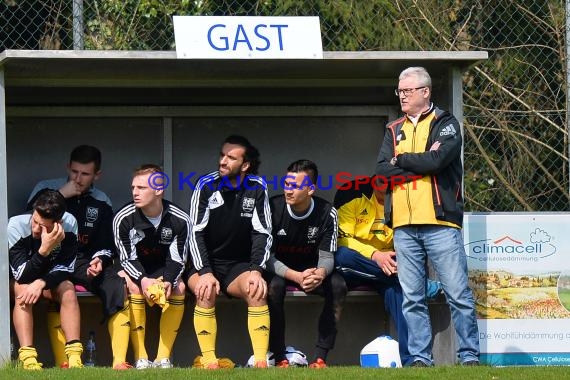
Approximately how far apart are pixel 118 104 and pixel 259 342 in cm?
237

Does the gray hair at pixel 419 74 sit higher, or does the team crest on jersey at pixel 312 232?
the gray hair at pixel 419 74

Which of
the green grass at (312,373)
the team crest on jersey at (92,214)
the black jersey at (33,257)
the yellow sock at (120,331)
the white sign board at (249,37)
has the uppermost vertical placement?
the white sign board at (249,37)

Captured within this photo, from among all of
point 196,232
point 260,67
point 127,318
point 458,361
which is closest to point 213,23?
point 260,67

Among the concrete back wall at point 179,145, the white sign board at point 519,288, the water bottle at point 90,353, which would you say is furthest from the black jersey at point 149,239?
the white sign board at point 519,288

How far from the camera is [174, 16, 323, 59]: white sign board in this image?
7.29 metres

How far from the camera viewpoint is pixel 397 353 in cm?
745

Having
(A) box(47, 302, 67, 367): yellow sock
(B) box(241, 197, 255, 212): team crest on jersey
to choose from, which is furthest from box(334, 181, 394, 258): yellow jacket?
(A) box(47, 302, 67, 367): yellow sock

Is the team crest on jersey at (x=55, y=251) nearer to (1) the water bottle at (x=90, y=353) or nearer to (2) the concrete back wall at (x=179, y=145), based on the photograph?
(1) the water bottle at (x=90, y=353)

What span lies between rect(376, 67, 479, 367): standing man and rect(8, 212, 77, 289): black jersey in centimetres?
203

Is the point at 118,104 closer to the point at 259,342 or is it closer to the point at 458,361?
the point at 259,342

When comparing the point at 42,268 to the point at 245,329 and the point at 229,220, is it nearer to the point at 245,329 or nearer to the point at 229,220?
the point at 229,220

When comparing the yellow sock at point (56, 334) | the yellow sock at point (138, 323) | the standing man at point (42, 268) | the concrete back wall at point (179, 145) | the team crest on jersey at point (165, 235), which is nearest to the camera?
the standing man at point (42, 268)

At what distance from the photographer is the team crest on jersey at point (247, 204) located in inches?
305

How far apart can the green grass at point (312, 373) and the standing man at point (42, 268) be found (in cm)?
44
